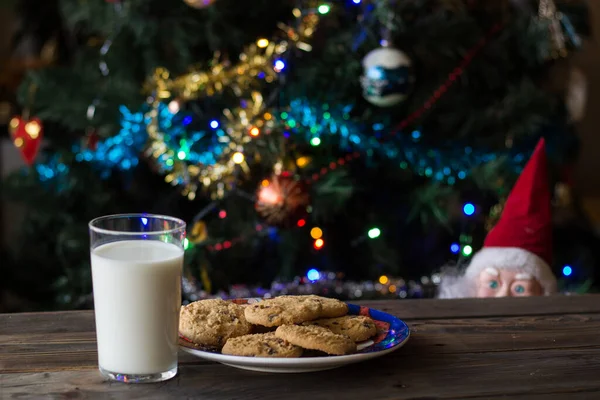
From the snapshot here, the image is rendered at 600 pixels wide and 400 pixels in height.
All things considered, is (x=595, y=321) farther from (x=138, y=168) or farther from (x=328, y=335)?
(x=138, y=168)

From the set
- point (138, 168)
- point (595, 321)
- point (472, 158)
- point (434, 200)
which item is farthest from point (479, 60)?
point (595, 321)

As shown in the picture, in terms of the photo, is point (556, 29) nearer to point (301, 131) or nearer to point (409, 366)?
point (301, 131)

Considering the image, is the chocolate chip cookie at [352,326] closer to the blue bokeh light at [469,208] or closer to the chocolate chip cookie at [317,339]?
the chocolate chip cookie at [317,339]

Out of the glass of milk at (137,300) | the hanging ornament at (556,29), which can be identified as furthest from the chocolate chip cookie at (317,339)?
the hanging ornament at (556,29)

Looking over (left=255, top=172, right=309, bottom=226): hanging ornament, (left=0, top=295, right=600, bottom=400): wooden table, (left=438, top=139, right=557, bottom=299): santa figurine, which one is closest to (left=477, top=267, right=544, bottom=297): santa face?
(left=438, top=139, right=557, bottom=299): santa figurine

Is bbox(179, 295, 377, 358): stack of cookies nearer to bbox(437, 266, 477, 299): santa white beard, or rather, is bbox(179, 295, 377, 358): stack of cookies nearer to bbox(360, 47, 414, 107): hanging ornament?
bbox(437, 266, 477, 299): santa white beard

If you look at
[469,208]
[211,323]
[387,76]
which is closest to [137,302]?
[211,323]
